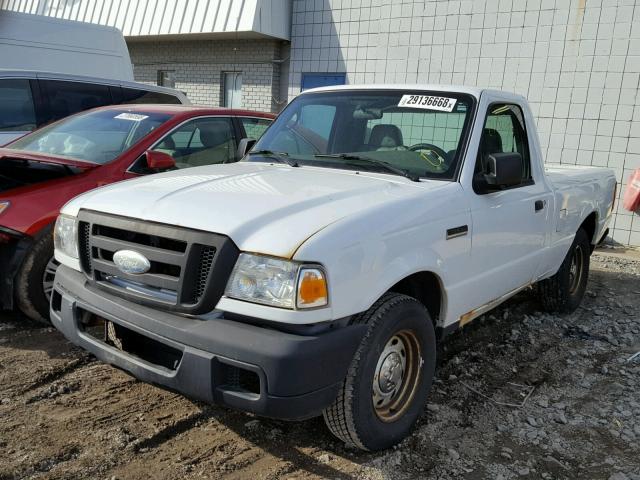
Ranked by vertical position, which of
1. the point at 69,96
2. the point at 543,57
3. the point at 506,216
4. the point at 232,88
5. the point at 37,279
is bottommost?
the point at 37,279

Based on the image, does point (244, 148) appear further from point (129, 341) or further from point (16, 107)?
point (16, 107)

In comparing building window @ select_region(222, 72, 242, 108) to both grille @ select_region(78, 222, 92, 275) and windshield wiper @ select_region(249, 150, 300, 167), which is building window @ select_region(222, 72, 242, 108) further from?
grille @ select_region(78, 222, 92, 275)

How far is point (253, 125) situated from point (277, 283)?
3.76 meters

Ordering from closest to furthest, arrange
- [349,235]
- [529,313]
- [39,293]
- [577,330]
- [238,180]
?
[349,235] < [238,180] < [39,293] < [577,330] < [529,313]

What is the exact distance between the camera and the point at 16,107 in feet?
21.1

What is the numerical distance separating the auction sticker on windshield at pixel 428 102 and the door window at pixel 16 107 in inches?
179

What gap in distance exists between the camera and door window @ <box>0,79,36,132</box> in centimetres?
633

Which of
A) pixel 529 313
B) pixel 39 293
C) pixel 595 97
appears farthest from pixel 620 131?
pixel 39 293

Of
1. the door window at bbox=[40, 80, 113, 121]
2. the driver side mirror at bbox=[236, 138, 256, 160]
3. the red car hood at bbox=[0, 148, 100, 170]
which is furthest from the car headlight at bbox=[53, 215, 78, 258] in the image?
the door window at bbox=[40, 80, 113, 121]

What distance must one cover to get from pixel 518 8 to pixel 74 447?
8.59 meters

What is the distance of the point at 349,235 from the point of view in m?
2.59

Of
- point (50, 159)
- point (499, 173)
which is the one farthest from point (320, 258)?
point (50, 159)

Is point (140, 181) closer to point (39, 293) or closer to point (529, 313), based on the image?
point (39, 293)

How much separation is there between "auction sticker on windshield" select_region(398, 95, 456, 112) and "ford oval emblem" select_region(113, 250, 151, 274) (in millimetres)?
2037
